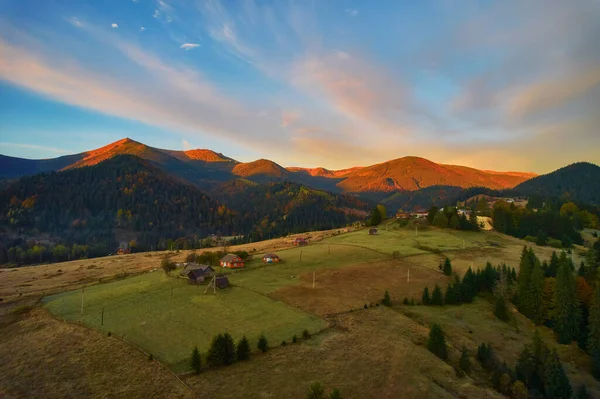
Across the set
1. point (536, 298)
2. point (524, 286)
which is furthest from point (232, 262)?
point (536, 298)

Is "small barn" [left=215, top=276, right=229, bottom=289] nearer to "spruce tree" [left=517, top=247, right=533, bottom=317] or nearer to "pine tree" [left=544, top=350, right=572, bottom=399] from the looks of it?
"pine tree" [left=544, top=350, right=572, bottom=399]

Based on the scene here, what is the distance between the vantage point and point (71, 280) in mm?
79250

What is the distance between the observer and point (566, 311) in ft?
177

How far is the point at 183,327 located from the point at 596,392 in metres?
50.2

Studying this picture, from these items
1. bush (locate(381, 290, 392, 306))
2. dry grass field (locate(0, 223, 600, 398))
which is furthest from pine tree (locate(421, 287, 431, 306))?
bush (locate(381, 290, 392, 306))

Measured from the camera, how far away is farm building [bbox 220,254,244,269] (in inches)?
3091

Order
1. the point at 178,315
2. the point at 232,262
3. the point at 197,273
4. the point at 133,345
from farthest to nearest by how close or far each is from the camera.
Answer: the point at 232,262 → the point at 197,273 → the point at 178,315 → the point at 133,345

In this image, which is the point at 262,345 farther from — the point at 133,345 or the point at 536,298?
the point at 536,298

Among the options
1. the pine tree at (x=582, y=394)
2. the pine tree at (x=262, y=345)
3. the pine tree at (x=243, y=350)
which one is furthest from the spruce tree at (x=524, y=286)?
the pine tree at (x=243, y=350)

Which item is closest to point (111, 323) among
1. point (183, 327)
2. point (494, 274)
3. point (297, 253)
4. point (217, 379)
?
point (183, 327)

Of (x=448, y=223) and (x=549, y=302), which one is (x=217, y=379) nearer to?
(x=549, y=302)

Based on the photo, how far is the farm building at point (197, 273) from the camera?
6500 cm

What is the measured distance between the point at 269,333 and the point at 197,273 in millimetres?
27806

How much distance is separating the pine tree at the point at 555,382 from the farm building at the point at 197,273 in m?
53.5
